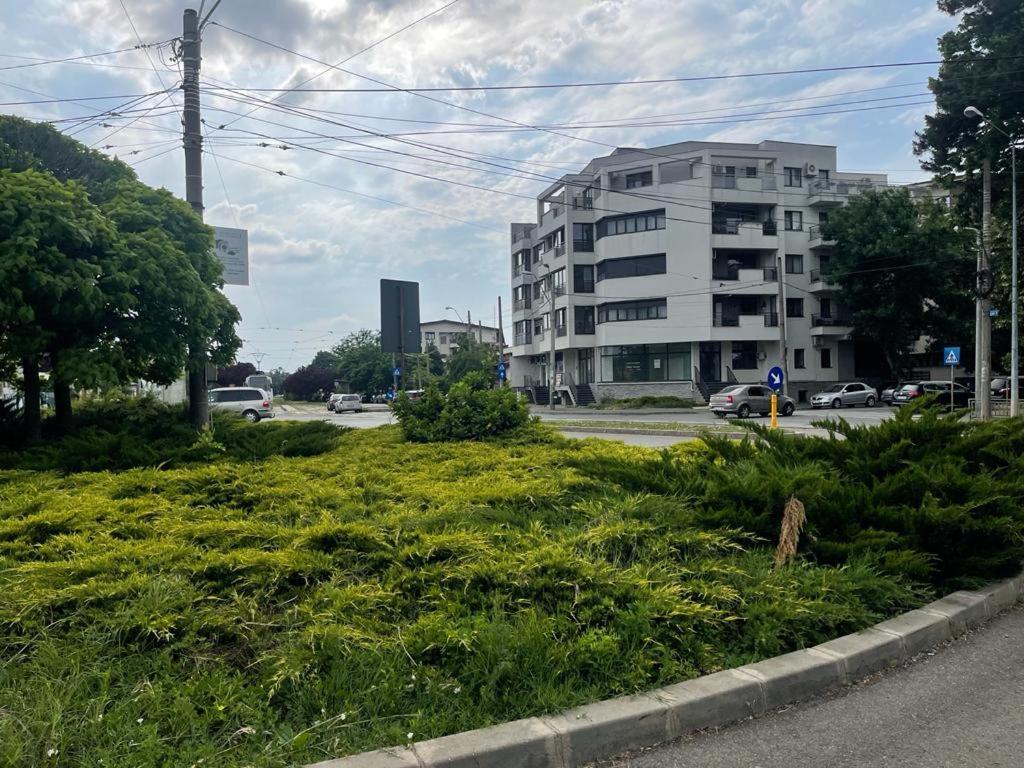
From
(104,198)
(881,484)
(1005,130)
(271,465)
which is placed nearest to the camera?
(881,484)

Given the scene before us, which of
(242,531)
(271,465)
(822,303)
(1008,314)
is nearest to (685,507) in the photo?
(242,531)

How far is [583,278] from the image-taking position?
161ft

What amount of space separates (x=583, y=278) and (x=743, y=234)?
11.2 metres

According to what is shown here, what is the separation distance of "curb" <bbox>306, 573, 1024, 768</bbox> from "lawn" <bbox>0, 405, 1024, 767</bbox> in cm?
11

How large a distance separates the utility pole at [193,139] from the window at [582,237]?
39.0 m

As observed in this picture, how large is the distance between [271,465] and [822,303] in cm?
4830

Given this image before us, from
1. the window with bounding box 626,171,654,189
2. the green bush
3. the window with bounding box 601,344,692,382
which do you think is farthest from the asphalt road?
the window with bounding box 626,171,654,189

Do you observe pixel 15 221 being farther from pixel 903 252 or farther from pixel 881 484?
pixel 903 252

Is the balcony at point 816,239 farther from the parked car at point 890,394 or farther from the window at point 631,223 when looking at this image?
the window at point 631,223

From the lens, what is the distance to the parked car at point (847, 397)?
136 ft

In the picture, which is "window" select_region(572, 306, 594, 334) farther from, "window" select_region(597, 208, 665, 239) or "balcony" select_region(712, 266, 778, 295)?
"balcony" select_region(712, 266, 778, 295)

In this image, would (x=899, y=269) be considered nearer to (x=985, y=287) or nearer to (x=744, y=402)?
(x=744, y=402)

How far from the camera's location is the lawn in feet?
9.52

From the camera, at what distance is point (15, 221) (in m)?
7.70
